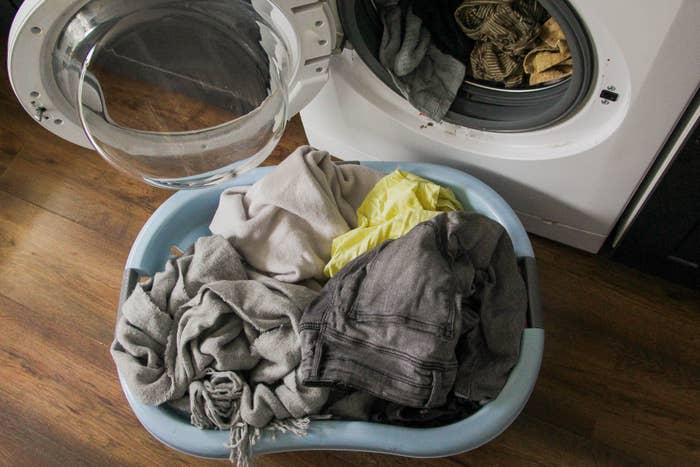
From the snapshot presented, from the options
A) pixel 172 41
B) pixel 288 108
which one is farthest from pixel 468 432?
pixel 172 41

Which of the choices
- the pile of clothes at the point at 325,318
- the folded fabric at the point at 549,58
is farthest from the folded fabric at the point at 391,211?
the folded fabric at the point at 549,58

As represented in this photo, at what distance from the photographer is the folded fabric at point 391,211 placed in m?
1.04

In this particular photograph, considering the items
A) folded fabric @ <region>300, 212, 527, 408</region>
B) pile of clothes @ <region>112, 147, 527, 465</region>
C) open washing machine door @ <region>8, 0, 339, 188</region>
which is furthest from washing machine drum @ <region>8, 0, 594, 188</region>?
folded fabric @ <region>300, 212, 527, 408</region>

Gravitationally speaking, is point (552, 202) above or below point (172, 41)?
below

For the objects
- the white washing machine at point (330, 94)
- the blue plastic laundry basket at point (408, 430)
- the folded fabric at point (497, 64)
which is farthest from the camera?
the folded fabric at point (497, 64)

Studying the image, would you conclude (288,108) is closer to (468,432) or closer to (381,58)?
(381,58)

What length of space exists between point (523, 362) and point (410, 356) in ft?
0.62

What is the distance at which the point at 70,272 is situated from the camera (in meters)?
1.33

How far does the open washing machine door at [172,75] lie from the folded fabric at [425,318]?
0.94ft

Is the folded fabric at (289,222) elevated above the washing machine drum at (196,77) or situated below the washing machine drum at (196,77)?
below

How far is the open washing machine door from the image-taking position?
84cm

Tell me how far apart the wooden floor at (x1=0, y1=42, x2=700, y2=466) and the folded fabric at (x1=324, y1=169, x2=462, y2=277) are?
1.06ft

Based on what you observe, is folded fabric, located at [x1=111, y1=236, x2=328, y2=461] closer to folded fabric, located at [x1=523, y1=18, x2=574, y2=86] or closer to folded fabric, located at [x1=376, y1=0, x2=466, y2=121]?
folded fabric, located at [x1=376, y1=0, x2=466, y2=121]

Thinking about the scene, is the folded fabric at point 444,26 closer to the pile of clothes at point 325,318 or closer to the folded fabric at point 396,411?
the pile of clothes at point 325,318
